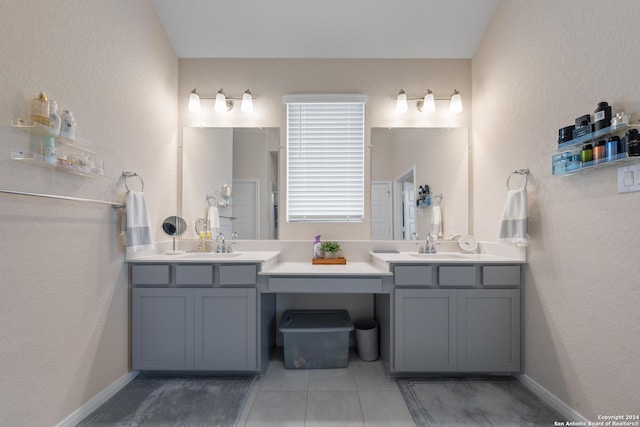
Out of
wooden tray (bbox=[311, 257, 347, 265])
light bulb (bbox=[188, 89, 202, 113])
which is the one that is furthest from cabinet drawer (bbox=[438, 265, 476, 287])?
light bulb (bbox=[188, 89, 202, 113])

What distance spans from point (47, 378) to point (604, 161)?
269cm

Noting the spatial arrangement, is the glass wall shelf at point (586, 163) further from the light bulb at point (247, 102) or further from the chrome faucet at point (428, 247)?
the light bulb at point (247, 102)

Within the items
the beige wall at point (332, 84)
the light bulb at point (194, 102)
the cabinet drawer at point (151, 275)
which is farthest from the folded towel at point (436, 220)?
the light bulb at point (194, 102)

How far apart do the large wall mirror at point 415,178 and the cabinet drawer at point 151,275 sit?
1589 mm

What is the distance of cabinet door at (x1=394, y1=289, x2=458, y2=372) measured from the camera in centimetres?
186

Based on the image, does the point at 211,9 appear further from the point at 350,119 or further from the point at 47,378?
the point at 47,378

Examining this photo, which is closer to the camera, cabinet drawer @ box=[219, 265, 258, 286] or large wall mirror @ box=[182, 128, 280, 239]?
cabinet drawer @ box=[219, 265, 258, 286]

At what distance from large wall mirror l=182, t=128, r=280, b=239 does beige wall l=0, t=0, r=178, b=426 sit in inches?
15.4

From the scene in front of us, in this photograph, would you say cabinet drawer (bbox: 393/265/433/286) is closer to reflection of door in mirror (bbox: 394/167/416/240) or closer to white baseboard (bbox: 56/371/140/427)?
reflection of door in mirror (bbox: 394/167/416/240)

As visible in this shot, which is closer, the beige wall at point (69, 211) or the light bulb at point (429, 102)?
the beige wall at point (69, 211)

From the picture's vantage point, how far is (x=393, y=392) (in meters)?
1.79

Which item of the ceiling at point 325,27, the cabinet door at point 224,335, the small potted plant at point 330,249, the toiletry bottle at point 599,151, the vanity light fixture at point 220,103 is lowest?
the cabinet door at point 224,335

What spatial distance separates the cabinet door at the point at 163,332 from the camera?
6.11 feet

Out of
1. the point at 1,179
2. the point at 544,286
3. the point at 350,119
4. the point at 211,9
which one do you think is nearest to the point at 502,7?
the point at 350,119
